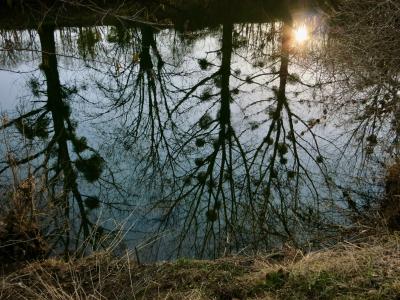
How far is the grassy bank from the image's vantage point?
9.61 feet

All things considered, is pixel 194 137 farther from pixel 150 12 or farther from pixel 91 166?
pixel 150 12

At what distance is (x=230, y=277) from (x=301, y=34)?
8594mm

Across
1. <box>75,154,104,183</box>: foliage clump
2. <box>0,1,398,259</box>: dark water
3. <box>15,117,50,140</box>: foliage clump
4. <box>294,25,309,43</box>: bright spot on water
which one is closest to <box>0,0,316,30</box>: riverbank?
<box>0,1,398,259</box>: dark water

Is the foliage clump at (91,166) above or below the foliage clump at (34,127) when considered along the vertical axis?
below

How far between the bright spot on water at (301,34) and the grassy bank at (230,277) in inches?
289

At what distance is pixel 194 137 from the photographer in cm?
695

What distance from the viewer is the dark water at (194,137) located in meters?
4.82

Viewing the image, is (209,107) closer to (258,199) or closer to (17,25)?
(258,199)

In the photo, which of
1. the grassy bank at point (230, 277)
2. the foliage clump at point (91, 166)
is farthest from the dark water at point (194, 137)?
the grassy bank at point (230, 277)

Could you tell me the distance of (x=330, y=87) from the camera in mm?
7953

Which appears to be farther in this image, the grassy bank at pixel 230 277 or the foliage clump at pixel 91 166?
the foliage clump at pixel 91 166

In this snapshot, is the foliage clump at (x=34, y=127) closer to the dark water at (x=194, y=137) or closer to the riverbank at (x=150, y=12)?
the dark water at (x=194, y=137)

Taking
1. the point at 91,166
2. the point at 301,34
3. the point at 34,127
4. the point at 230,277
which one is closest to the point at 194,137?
the point at 91,166

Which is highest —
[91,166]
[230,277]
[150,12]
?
[150,12]
